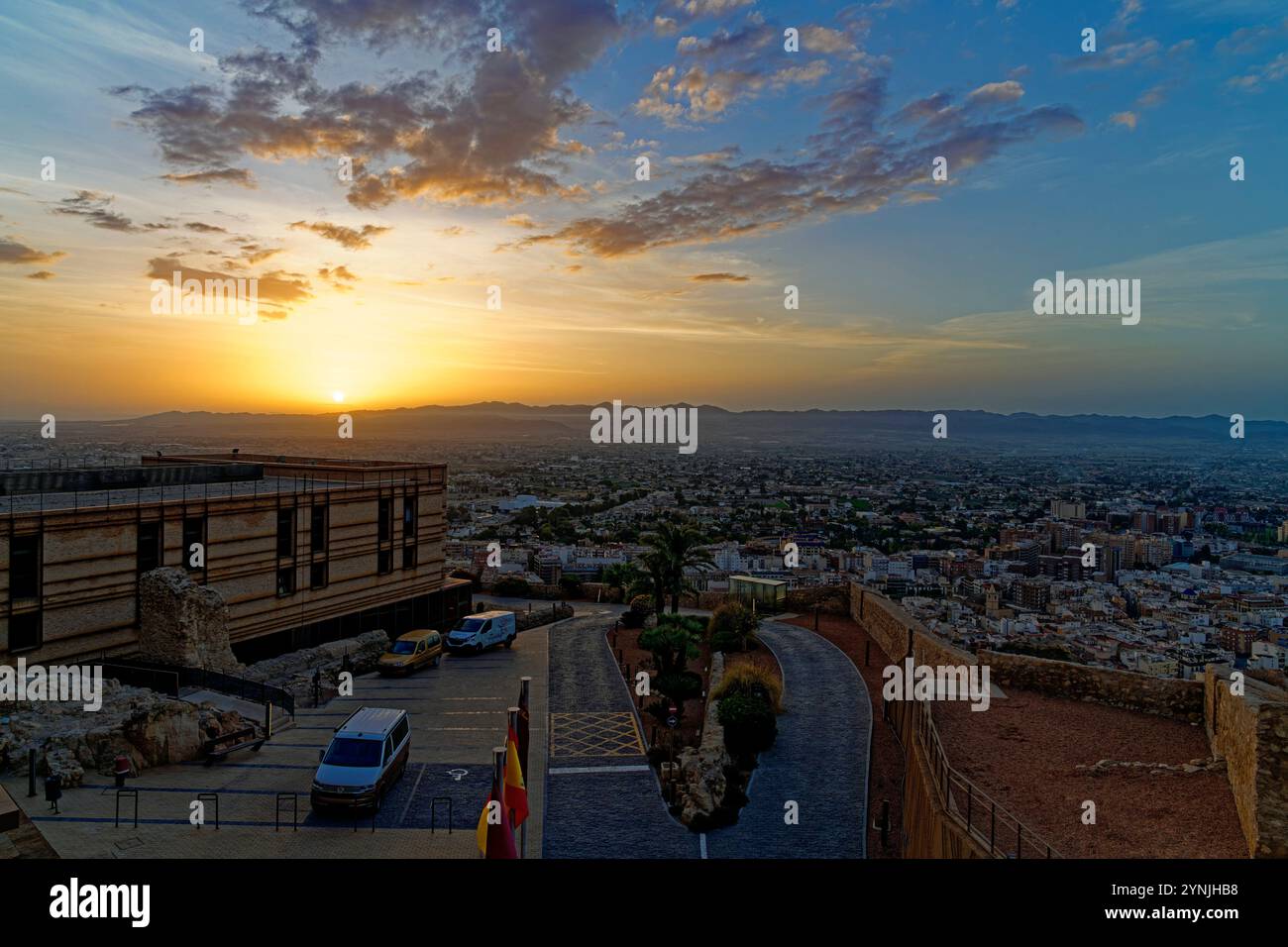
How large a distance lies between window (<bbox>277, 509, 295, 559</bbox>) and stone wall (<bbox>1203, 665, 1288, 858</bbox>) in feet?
75.3

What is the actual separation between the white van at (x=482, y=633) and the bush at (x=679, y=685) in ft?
22.3

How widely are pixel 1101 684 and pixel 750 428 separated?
540 feet

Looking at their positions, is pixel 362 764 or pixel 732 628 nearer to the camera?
pixel 362 764

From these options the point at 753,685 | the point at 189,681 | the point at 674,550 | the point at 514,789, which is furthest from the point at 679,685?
the point at 514,789

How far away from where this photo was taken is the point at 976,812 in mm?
11188

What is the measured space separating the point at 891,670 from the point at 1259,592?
14882mm

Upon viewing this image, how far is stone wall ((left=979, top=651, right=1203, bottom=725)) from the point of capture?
15.9 meters

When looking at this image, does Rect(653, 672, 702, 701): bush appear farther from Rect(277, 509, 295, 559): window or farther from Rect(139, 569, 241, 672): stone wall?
Rect(277, 509, 295, 559): window

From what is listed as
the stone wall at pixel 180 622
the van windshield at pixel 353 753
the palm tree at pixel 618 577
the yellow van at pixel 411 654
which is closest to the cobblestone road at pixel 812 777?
the van windshield at pixel 353 753

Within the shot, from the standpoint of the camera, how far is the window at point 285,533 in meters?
23.1

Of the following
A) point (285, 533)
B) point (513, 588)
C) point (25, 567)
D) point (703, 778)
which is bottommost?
point (513, 588)

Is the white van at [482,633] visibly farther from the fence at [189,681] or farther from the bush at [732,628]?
the fence at [189,681]

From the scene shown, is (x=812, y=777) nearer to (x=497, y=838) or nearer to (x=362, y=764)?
(x=362, y=764)
